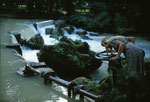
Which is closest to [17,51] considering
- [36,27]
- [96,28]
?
[36,27]

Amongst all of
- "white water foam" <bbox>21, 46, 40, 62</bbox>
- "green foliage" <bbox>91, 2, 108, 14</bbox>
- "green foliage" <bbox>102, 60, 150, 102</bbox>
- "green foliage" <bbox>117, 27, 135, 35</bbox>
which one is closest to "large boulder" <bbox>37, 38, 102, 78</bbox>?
"white water foam" <bbox>21, 46, 40, 62</bbox>

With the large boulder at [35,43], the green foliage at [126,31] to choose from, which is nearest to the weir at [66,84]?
the large boulder at [35,43]

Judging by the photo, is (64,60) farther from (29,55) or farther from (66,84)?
(29,55)

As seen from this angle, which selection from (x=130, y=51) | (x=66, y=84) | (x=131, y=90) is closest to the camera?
(x=131, y=90)

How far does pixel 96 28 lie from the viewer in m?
21.1

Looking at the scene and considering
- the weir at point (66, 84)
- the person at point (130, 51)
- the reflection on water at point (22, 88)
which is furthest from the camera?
the reflection on water at point (22, 88)

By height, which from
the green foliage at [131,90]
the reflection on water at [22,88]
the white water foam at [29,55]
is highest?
the green foliage at [131,90]

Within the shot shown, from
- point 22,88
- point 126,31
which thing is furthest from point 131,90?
point 126,31

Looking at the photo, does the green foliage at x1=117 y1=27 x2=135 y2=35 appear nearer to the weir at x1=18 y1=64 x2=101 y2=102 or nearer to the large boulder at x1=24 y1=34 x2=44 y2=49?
the large boulder at x1=24 y1=34 x2=44 y2=49

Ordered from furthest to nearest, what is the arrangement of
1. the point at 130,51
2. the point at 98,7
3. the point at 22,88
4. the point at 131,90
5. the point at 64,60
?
the point at 98,7 → the point at 64,60 → the point at 22,88 → the point at 130,51 → the point at 131,90

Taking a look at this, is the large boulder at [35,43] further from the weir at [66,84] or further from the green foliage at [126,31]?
the green foliage at [126,31]

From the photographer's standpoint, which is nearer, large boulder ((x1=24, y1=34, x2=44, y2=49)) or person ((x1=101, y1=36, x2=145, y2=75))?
person ((x1=101, y1=36, x2=145, y2=75))

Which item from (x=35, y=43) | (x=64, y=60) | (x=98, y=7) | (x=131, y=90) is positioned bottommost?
(x=35, y=43)

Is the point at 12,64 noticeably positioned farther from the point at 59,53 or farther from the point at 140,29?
the point at 140,29
